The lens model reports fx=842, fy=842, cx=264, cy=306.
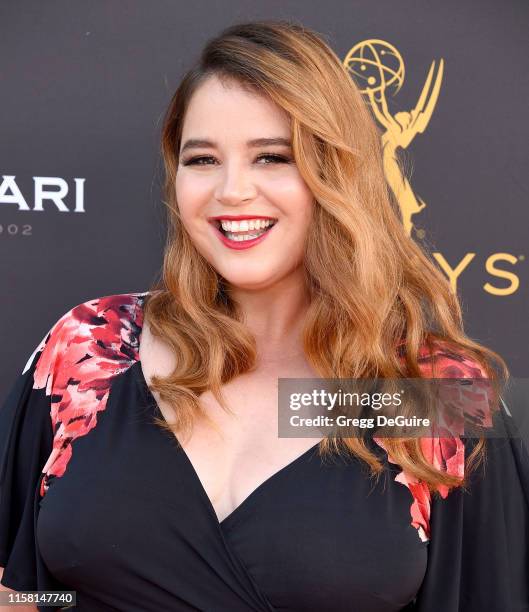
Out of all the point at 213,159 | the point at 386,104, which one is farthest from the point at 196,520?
the point at 386,104

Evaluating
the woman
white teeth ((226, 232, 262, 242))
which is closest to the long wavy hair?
the woman

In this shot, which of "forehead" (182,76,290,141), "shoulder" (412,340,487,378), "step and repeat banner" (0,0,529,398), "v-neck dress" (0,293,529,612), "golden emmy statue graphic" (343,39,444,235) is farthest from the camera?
"golden emmy statue graphic" (343,39,444,235)

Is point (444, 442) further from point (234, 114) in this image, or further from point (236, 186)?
point (234, 114)

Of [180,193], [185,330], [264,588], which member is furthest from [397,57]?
[264,588]

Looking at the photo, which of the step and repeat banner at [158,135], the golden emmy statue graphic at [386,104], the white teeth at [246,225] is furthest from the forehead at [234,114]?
the golden emmy statue graphic at [386,104]

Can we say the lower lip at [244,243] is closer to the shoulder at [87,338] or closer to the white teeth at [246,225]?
the white teeth at [246,225]

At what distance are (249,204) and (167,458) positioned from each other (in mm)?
465

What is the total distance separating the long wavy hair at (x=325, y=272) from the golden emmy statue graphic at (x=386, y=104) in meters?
0.27

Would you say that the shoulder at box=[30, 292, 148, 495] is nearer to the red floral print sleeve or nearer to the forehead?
the forehead

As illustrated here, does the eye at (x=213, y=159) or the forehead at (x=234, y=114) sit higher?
the forehead at (x=234, y=114)

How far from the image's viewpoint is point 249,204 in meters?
1.49

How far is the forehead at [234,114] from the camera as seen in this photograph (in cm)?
148

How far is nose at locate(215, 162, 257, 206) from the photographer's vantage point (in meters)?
1.47

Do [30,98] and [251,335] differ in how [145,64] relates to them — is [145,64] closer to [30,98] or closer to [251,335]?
[30,98]
